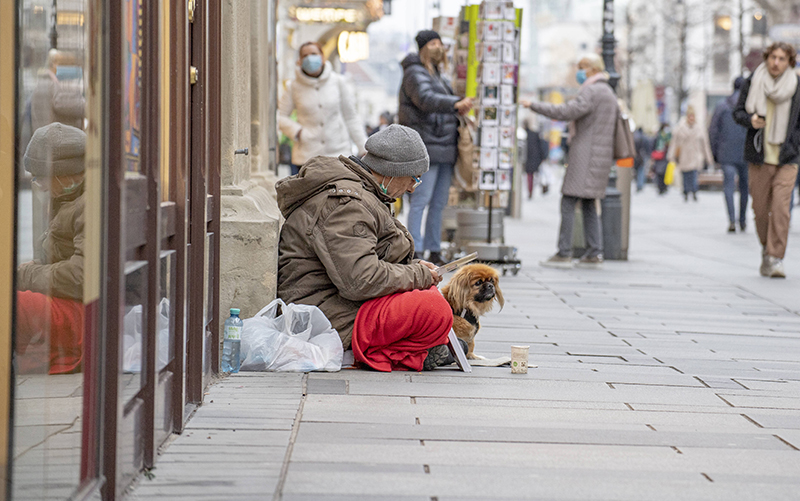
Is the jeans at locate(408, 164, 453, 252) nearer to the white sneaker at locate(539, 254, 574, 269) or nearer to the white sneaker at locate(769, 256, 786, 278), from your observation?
the white sneaker at locate(539, 254, 574, 269)

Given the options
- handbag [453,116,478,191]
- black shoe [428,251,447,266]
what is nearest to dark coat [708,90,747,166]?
handbag [453,116,478,191]

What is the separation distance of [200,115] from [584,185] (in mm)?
6651

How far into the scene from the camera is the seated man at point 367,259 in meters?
5.21

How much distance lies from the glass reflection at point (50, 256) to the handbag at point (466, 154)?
24.4ft

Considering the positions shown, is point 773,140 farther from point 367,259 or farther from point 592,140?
point 367,259

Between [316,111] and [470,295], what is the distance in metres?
5.70

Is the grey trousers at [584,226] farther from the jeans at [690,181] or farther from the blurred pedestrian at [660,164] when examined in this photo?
the blurred pedestrian at [660,164]

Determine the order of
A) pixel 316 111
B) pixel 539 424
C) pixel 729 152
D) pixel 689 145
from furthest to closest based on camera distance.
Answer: pixel 689 145 < pixel 729 152 < pixel 316 111 < pixel 539 424

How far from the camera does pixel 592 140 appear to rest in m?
10.9

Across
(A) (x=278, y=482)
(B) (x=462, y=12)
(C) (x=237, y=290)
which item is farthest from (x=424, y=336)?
(B) (x=462, y=12)

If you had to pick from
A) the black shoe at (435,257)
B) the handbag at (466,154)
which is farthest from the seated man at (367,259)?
the handbag at (466,154)

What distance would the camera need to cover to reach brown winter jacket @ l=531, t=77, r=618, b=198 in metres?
10.8

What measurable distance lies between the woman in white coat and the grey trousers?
2172mm

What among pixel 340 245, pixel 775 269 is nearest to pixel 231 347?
pixel 340 245
